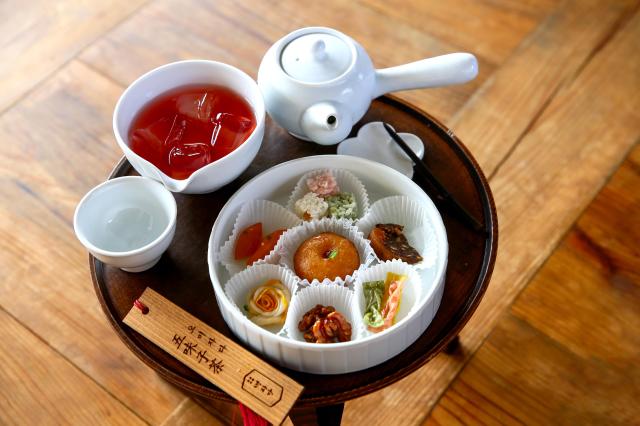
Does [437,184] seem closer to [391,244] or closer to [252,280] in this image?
[391,244]

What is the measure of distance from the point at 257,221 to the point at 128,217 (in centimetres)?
18

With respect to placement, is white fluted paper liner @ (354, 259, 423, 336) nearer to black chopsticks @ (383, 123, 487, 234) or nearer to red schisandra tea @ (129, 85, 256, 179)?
black chopsticks @ (383, 123, 487, 234)

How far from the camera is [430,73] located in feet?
3.45

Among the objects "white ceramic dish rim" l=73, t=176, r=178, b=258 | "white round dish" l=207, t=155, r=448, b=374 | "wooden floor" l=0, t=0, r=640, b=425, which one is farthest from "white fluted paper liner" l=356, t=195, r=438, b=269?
"wooden floor" l=0, t=0, r=640, b=425

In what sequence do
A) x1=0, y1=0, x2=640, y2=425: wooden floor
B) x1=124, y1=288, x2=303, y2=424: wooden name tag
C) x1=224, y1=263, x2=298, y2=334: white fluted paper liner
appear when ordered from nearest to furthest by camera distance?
x1=124, y1=288, x2=303, y2=424: wooden name tag
x1=224, y1=263, x2=298, y2=334: white fluted paper liner
x1=0, y1=0, x2=640, y2=425: wooden floor

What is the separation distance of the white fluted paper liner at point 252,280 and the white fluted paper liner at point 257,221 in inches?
0.8

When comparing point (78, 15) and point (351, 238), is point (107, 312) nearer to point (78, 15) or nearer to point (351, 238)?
point (351, 238)

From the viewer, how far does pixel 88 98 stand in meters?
1.76

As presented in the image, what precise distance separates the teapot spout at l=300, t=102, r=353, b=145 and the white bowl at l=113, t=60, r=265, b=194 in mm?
65

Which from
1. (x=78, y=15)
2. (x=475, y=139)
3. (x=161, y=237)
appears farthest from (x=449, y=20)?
(x=161, y=237)

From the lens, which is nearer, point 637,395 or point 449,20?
point 637,395

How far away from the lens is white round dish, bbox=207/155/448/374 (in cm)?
86

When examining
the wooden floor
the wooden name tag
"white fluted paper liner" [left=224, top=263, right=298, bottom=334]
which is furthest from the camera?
the wooden floor

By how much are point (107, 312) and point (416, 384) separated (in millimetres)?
608
